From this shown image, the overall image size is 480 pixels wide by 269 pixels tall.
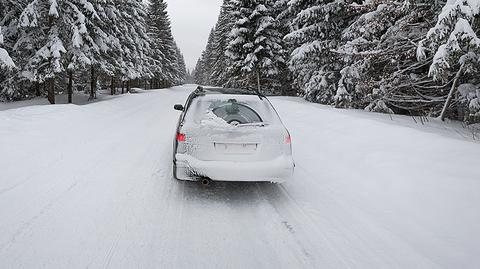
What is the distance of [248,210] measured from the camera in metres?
4.26

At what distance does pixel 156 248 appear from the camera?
3.20 meters

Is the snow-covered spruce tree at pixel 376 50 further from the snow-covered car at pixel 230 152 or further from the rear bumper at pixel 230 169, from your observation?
the rear bumper at pixel 230 169

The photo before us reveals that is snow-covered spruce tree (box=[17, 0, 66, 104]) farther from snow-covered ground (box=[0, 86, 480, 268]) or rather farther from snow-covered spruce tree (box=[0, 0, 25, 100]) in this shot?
snow-covered ground (box=[0, 86, 480, 268])

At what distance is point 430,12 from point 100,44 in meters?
20.0

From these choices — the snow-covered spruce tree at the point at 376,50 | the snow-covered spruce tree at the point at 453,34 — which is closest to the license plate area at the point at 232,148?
the snow-covered spruce tree at the point at 453,34

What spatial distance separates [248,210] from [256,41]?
74.6ft

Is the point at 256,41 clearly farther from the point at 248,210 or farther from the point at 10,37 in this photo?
the point at 248,210

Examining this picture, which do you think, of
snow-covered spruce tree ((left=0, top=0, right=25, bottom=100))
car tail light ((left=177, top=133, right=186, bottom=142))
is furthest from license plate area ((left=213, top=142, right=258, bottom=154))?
snow-covered spruce tree ((left=0, top=0, right=25, bottom=100))

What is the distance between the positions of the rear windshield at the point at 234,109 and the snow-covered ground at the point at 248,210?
3.81ft

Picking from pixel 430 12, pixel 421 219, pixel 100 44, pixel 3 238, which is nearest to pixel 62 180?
pixel 3 238

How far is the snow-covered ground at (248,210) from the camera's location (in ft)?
10.2

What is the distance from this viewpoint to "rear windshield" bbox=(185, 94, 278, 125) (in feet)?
16.4

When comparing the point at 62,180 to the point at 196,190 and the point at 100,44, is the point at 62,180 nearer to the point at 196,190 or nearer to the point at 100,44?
the point at 196,190

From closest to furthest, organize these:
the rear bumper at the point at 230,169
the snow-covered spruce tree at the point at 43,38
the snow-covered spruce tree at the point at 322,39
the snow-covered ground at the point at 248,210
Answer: the snow-covered ground at the point at 248,210 < the rear bumper at the point at 230,169 < the snow-covered spruce tree at the point at 43,38 < the snow-covered spruce tree at the point at 322,39
